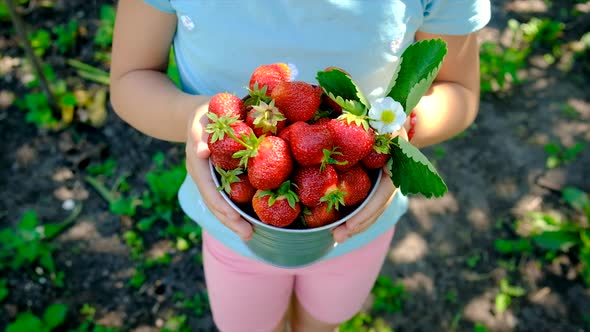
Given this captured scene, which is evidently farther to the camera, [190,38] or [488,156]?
[488,156]

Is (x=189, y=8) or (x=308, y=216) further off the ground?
(x=189, y=8)

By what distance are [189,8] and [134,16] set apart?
15cm

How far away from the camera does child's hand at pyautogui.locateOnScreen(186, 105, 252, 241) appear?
97 cm

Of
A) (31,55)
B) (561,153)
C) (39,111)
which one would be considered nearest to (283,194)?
(31,55)

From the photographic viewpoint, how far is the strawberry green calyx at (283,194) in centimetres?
86

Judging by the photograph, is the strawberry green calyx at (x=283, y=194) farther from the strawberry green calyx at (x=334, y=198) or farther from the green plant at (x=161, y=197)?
the green plant at (x=161, y=197)

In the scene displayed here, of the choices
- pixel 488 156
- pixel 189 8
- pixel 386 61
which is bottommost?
pixel 488 156

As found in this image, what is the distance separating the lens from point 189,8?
3.55ft

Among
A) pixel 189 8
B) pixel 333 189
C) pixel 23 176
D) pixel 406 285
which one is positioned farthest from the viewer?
pixel 23 176

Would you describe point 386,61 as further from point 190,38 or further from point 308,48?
point 190,38

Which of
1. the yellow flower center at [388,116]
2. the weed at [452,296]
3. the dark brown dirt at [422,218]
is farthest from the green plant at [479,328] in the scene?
the yellow flower center at [388,116]

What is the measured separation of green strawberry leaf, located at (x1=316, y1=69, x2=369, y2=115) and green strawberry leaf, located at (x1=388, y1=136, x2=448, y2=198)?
0.09 meters

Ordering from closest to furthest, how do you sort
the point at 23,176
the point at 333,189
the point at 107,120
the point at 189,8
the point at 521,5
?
the point at 333,189, the point at 189,8, the point at 23,176, the point at 107,120, the point at 521,5

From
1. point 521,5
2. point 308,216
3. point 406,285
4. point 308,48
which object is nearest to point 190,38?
point 308,48
